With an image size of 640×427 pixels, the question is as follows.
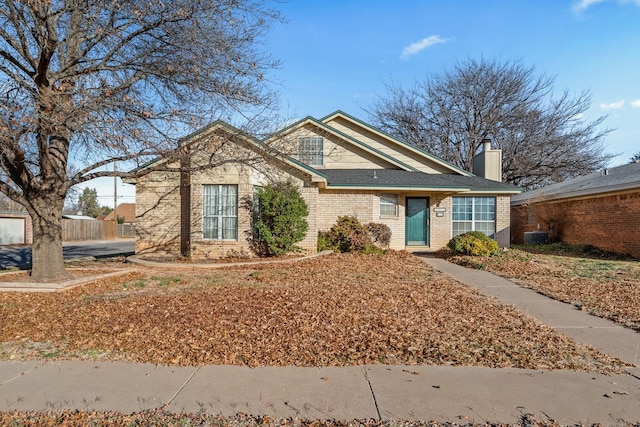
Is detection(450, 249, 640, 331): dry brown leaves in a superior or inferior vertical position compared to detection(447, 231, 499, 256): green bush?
inferior

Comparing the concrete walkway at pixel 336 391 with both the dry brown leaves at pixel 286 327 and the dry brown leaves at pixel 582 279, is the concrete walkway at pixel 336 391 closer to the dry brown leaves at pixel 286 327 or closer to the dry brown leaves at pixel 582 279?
the dry brown leaves at pixel 286 327

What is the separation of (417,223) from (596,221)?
685 cm

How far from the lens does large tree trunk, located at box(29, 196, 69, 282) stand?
859 cm

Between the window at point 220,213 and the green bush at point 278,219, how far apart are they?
2.43ft

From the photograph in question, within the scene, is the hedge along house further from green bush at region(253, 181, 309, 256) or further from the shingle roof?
green bush at region(253, 181, 309, 256)

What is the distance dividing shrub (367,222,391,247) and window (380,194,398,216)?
1.04m

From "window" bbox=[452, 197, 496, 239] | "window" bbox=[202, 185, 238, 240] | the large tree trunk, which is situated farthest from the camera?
"window" bbox=[452, 197, 496, 239]

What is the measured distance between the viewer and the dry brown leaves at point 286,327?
4352mm

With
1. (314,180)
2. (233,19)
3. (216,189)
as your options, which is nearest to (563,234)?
(314,180)

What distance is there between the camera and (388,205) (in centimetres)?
1587

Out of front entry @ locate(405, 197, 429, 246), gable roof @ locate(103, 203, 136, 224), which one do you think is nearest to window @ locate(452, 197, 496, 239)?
front entry @ locate(405, 197, 429, 246)

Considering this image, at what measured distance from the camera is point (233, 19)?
8.64 metres

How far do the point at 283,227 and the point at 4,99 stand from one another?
7.56 meters

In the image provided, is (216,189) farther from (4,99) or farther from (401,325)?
(401,325)
